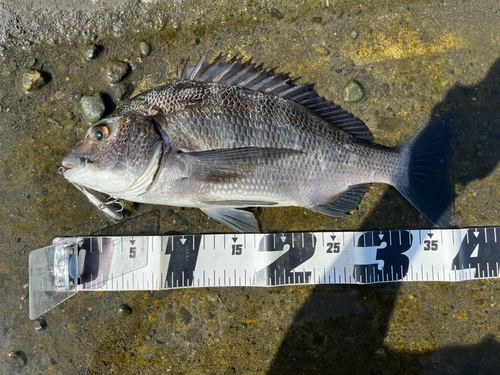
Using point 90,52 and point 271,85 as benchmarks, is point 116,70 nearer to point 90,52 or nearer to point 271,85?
point 90,52

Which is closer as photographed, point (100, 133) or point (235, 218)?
point (100, 133)

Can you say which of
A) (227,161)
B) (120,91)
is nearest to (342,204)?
(227,161)

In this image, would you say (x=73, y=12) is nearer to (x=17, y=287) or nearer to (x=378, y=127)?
(x=17, y=287)

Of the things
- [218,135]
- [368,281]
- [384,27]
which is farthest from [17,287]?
[384,27]

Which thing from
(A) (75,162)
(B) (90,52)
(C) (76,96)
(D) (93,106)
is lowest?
(A) (75,162)

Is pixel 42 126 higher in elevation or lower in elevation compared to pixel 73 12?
lower

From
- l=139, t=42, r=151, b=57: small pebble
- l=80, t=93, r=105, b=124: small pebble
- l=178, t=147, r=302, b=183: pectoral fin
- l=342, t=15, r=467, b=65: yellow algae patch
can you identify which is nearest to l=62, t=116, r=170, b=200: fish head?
l=178, t=147, r=302, b=183: pectoral fin

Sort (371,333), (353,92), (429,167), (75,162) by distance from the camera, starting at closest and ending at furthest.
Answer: (75,162) < (429,167) < (371,333) < (353,92)
